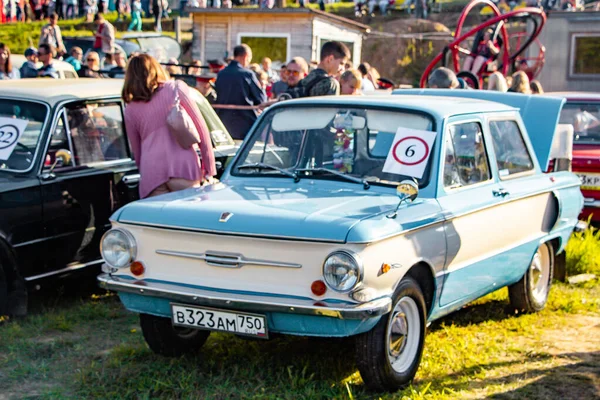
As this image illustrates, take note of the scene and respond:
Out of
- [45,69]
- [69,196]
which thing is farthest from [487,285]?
[45,69]

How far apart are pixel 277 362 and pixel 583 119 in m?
6.13

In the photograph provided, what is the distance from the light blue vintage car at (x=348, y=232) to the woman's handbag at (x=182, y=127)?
1.82 ft

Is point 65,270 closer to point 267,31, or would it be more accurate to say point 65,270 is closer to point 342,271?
point 342,271

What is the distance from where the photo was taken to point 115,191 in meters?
6.91

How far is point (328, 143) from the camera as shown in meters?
5.82

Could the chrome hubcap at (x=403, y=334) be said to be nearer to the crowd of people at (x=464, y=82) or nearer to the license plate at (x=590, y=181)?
the license plate at (x=590, y=181)

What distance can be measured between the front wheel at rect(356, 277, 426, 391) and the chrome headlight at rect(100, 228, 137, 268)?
1381 mm

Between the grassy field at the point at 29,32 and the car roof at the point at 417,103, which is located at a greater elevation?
the grassy field at the point at 29,32

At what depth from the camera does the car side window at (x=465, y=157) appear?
571cm

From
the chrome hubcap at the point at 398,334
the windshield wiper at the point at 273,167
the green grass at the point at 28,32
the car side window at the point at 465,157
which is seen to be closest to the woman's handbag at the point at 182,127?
the windshield wiper at the point at 273,167

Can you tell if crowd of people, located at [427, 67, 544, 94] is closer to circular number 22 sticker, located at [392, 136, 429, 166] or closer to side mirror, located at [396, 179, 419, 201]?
circular number 22 sticker, located at [392, 136, 429, 166]

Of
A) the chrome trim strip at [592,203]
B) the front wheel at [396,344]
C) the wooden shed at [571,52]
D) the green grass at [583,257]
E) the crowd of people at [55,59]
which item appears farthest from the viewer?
the wooden shed at [571,52]

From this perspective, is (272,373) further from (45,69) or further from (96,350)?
(45,69)

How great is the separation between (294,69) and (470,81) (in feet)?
14.4
